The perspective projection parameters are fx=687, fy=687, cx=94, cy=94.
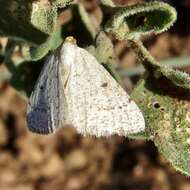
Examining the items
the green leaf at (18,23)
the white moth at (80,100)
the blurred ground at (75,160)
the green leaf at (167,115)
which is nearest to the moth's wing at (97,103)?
the white moth at (80,100)

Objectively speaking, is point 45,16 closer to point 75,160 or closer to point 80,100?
point 80,100

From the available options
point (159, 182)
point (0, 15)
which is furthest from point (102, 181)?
point (0, 15)

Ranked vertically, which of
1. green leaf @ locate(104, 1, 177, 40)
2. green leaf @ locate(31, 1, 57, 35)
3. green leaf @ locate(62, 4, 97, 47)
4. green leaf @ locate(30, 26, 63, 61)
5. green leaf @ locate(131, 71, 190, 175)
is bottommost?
green leaf @ locate(131, 71, 190, 175)

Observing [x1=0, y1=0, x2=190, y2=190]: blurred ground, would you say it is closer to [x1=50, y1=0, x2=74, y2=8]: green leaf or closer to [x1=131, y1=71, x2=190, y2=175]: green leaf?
[x1=131, y1=71, x2=190, y2=175]: green leaf

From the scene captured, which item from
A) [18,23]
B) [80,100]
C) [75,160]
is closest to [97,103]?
[80,100]

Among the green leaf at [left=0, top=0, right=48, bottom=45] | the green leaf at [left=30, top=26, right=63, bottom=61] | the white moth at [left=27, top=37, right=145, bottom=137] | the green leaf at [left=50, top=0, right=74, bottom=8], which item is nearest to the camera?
the green leaf at [left=50, top=0, right=74, bottom=8]

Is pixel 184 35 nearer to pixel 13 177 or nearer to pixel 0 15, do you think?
pixel 13 177

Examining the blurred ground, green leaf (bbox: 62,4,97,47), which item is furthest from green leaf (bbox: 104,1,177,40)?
the blurred ground
